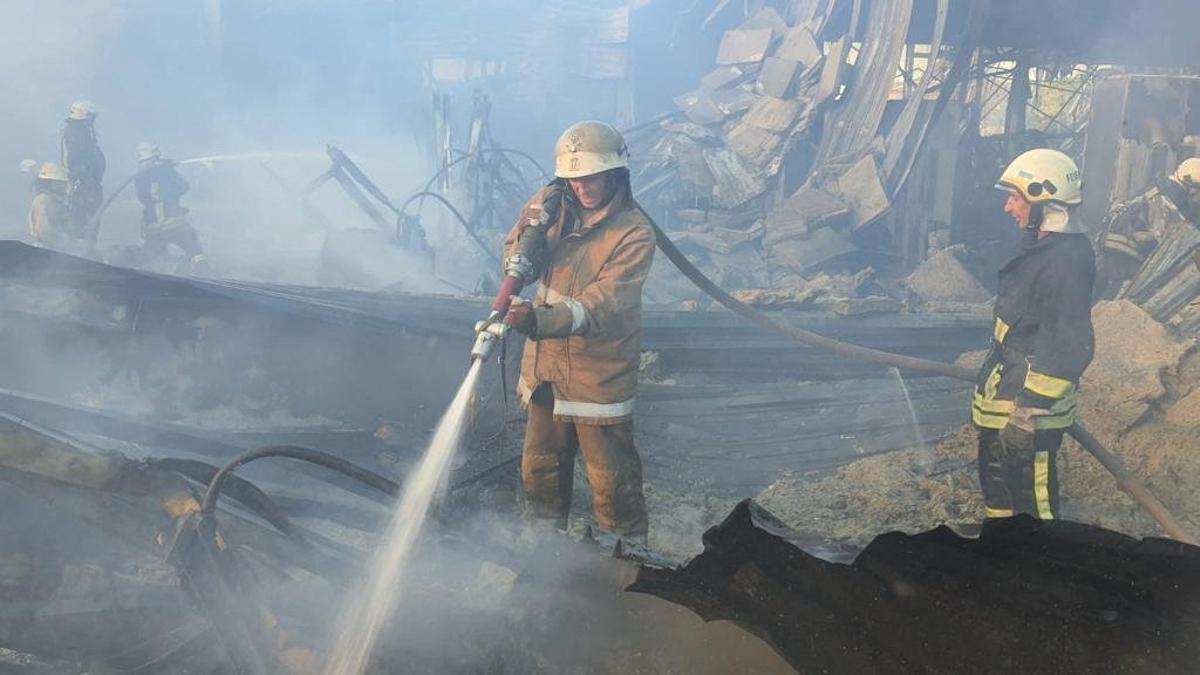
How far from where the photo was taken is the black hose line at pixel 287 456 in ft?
8.04

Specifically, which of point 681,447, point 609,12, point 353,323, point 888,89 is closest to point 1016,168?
point 681,447

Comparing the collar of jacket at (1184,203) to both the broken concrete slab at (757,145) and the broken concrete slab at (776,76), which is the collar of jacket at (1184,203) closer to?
the broken concrete slab at (757,145)

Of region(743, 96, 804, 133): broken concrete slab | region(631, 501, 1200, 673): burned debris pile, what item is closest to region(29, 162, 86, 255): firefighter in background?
region(743, 96, 804, 133): broken concrete slab

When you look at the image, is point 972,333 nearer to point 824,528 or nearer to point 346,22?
point 824,528

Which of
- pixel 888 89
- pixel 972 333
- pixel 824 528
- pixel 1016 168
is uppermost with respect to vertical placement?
pixel 888 89

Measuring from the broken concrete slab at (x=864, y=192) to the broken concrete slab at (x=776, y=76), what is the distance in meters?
2.40

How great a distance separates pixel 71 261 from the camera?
5605 mm

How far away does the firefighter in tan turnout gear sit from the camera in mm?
3914

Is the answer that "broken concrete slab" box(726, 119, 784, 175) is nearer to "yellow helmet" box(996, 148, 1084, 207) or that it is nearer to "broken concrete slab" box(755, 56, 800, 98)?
"broken concrete slab" box(755, 56, 800, 98)

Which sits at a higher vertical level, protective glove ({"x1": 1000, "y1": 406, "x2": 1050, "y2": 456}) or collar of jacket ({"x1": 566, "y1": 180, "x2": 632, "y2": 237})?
collar of jacket ({"x1": 566, "y1": 180, "x2": 632, "y2": 237})

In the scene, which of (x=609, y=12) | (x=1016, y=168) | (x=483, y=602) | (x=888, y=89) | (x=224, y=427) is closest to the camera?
(x=483, y=602)

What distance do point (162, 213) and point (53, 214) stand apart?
1.40 meters

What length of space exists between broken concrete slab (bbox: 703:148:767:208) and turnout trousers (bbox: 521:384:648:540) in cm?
986

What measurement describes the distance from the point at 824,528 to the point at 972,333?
3.27 metres
